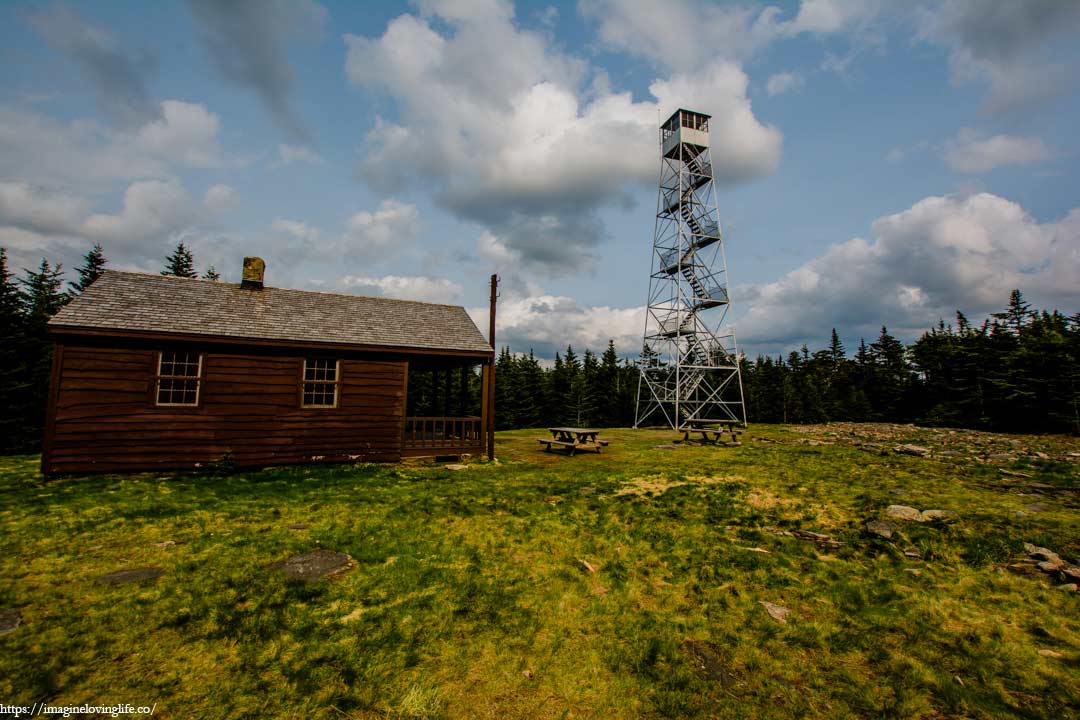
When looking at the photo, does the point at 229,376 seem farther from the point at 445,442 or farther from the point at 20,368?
the point at 20,368

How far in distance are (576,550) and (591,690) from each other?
9.58ft

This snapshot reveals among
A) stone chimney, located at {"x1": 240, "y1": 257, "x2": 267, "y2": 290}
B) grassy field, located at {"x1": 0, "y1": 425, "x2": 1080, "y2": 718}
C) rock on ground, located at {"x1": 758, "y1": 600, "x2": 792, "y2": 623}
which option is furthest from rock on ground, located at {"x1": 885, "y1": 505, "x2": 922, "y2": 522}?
stone chimney, located at {"x1": 240, "y1": 257, "x2": 267, "y2": 290}

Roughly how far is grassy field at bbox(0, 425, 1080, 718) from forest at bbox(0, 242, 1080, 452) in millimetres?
10370

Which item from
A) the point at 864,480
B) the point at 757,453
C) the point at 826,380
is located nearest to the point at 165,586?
the point at 864,480

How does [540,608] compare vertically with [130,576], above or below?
below

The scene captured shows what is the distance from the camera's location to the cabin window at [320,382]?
13469 mm

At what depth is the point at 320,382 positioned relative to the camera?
529 inches

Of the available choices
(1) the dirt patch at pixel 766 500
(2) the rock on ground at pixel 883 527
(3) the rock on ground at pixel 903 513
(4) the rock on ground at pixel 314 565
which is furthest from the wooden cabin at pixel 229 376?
(3) the rock on ground at pixel 903 513

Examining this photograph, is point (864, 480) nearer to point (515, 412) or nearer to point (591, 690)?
point (591, 690)

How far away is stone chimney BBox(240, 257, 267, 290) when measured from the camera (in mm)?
14867

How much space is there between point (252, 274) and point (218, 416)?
17.5ft

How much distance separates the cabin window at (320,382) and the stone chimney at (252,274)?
13.0ft

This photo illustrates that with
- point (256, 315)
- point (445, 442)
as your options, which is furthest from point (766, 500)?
point (256, 315)

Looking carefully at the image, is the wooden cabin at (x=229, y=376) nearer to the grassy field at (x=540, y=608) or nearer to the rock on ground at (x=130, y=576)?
the grassy field at (x=540, y=608)
